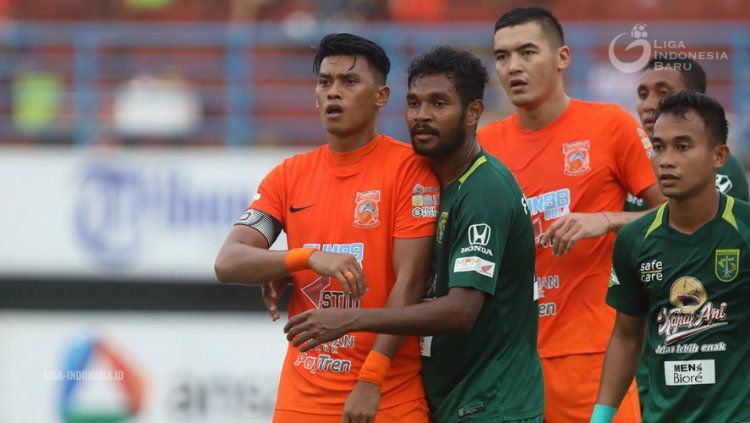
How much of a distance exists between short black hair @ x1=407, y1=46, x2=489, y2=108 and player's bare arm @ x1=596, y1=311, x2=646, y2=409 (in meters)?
1.13

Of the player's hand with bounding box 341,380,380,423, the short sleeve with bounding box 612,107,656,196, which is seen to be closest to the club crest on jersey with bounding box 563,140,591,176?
the short sleeve with bounding box 612,107,656,196

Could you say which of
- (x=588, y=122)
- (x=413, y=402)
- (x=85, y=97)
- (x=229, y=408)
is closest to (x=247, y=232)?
(x=413, y=402)

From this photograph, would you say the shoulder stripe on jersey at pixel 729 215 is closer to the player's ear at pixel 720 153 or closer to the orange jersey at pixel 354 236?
the player's ear at pixel 720 153

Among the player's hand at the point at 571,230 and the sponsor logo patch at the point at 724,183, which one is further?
the sponsor logo patch at the point at 724,183

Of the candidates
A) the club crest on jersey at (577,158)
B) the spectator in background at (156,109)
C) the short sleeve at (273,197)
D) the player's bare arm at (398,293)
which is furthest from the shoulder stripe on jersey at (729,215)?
the spectator in background at (156,109)

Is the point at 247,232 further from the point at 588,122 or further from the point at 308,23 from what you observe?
the point at 308,23

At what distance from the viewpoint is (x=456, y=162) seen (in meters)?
4.96

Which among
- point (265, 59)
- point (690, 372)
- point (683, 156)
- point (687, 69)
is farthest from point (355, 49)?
point (265, 59)

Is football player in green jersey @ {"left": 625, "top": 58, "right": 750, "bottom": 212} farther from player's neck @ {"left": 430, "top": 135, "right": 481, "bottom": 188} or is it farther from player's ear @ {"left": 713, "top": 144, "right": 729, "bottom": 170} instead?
player's neck @ {"left": 430, "top": 135, "right": 481, "bottom": 188}

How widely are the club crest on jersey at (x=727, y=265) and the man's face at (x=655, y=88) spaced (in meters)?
1.73

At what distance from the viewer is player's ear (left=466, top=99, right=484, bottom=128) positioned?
5.00 meters

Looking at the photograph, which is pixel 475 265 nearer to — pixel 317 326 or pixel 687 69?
pixel 317 326

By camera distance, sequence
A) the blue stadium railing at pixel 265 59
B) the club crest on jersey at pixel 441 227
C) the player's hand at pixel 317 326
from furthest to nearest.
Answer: the blue stadium railing at pixel 265 59
the club crest on jersey at pixel 441 227
the player's hand at pixel 317 326

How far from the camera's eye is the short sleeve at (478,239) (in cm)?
470
